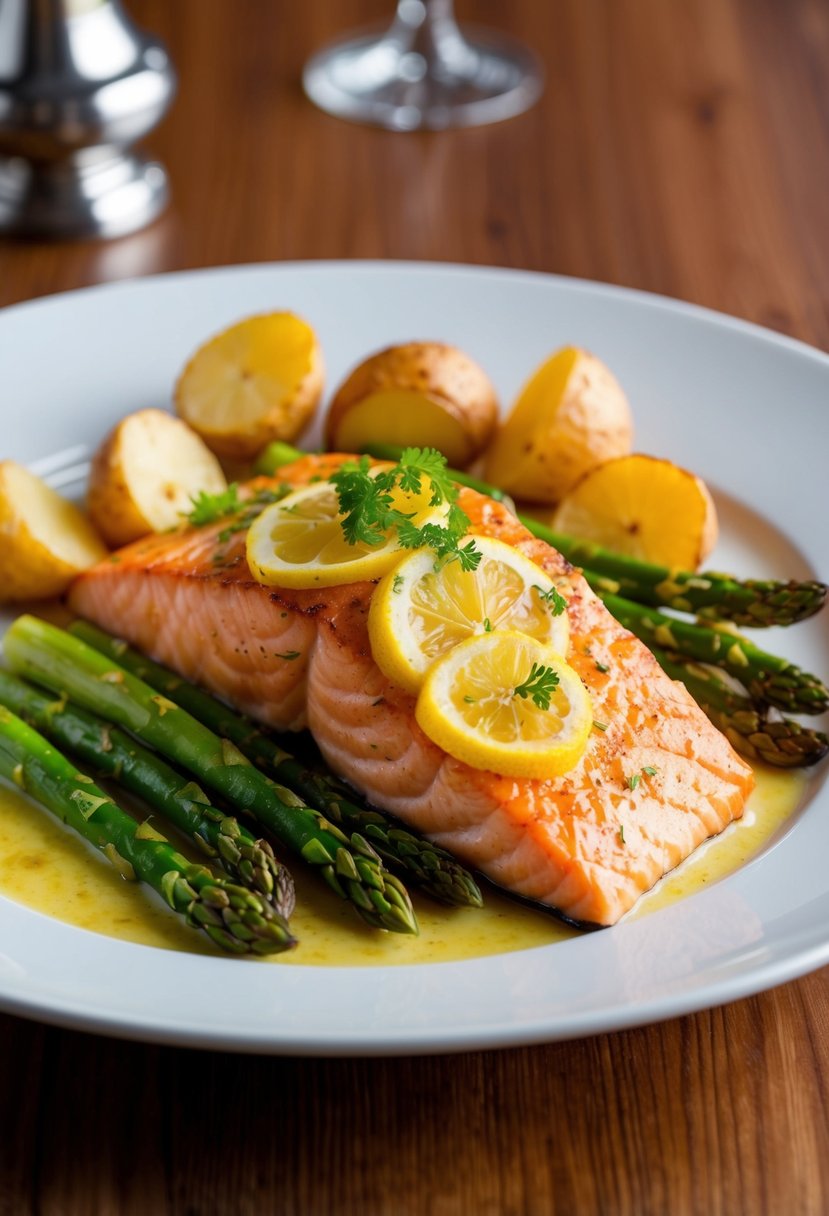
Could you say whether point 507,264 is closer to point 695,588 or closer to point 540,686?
point 695,588

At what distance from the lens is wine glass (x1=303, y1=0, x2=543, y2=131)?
6.49 meters

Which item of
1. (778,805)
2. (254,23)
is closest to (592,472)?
(778,805)

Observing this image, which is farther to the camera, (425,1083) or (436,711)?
(436,711)

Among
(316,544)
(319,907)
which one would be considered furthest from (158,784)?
(316,544)

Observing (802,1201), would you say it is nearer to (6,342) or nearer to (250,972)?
(250,972)

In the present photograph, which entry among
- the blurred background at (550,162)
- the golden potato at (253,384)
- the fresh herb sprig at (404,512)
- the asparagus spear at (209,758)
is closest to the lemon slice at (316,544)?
the fresh herb sprig at (404,512)

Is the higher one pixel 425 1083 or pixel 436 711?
pixel 436 711

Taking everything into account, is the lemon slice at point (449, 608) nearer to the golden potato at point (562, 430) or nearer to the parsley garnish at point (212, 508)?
the parsley garnish at point (212, 508)

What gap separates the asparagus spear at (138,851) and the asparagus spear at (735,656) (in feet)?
4.14

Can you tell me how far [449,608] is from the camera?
3.02m

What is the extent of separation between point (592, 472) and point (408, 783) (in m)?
1.21

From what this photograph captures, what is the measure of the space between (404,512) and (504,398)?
1.31m

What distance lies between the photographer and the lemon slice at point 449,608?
298cm

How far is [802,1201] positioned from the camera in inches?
94.8
